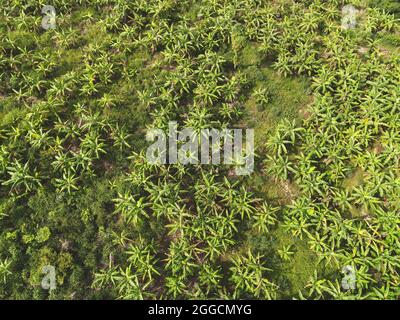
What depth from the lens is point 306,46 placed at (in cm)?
1472

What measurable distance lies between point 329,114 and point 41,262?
37.6ft

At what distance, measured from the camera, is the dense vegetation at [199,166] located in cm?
1052

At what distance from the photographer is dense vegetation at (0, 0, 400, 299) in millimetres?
10523

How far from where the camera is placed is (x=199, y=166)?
12188mm

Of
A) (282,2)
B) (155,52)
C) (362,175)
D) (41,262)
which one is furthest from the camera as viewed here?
(282,2)

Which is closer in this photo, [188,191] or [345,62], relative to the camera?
[188,191]

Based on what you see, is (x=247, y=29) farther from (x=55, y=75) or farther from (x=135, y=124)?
(x=55, y=75)

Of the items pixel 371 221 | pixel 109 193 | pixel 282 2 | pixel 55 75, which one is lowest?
pixel 371 221

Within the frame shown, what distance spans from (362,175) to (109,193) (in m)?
9.19

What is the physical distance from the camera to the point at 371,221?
11367 millimetres

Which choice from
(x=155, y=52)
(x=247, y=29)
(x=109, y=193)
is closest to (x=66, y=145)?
(x=109, y=193)

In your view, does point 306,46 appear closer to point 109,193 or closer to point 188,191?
point 188,191

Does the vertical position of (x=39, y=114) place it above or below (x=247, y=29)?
below

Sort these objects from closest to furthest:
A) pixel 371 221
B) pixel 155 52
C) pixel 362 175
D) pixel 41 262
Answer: pixel 41 262 → pixel 371 221 → pixel 362 175 → pixel 155 52
